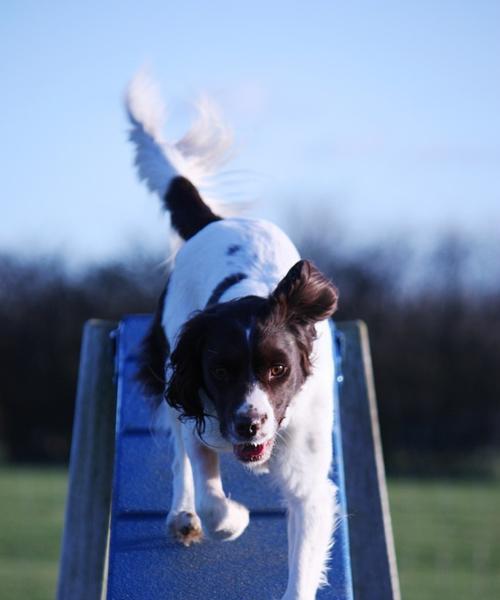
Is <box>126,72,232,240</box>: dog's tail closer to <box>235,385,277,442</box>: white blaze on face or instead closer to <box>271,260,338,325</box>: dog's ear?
<box>271,260,338,325</box>: dog's ear

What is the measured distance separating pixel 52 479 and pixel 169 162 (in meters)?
18.4

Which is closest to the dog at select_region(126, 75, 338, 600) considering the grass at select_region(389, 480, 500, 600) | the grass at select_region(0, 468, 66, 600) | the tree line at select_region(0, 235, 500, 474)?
the grass at select_region(0, 468, 66, 600)

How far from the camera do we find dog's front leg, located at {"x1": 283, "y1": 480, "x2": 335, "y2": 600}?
471 cm

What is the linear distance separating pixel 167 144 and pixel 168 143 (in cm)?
1

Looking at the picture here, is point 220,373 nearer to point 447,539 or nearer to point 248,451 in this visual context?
point 248,451

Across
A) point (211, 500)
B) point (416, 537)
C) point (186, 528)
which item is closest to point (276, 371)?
point (211, 500)

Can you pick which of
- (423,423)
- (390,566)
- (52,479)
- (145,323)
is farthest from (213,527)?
(423,423)

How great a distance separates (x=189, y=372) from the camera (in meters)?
4.64

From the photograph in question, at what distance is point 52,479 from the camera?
23906mm

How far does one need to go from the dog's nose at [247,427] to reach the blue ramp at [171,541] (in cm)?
102

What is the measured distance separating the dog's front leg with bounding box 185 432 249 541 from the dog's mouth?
0.30m

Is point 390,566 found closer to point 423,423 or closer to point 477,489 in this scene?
point 477,489

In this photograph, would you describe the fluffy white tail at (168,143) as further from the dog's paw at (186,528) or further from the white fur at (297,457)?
the dog's paw at (186,528)

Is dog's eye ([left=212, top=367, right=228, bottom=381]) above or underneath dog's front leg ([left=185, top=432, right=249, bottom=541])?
above
